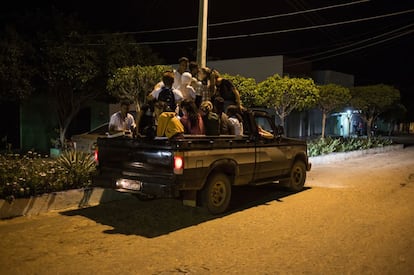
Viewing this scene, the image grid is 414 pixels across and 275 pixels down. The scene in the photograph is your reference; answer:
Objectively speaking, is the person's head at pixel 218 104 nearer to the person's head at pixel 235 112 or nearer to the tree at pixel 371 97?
the person's head at pixel 235 112

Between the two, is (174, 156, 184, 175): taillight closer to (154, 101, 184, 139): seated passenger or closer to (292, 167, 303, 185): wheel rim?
(154, 101, 184, 139): seated passenger

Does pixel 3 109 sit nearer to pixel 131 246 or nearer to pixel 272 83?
pixel 272 83

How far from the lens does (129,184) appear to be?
685cm

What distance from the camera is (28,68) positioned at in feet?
47.6

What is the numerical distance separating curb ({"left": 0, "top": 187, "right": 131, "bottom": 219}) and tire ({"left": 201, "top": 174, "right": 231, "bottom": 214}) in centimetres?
220

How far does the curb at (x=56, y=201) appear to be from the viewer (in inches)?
274

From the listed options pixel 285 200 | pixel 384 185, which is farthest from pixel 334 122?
pixel 285 200

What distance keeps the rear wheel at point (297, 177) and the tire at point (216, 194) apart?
258cm

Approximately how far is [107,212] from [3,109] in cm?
1072

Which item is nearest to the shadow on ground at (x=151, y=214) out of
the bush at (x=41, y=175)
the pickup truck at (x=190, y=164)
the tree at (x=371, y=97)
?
the pickup truck at (x=190, y=164)

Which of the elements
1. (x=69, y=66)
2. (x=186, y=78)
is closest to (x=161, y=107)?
(x=186, y=78)

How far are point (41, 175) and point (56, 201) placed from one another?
546 mm

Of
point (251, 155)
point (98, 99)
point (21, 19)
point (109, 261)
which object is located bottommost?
point (109, 261)

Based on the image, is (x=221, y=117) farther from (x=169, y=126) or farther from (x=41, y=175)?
(x=41, y=175)
